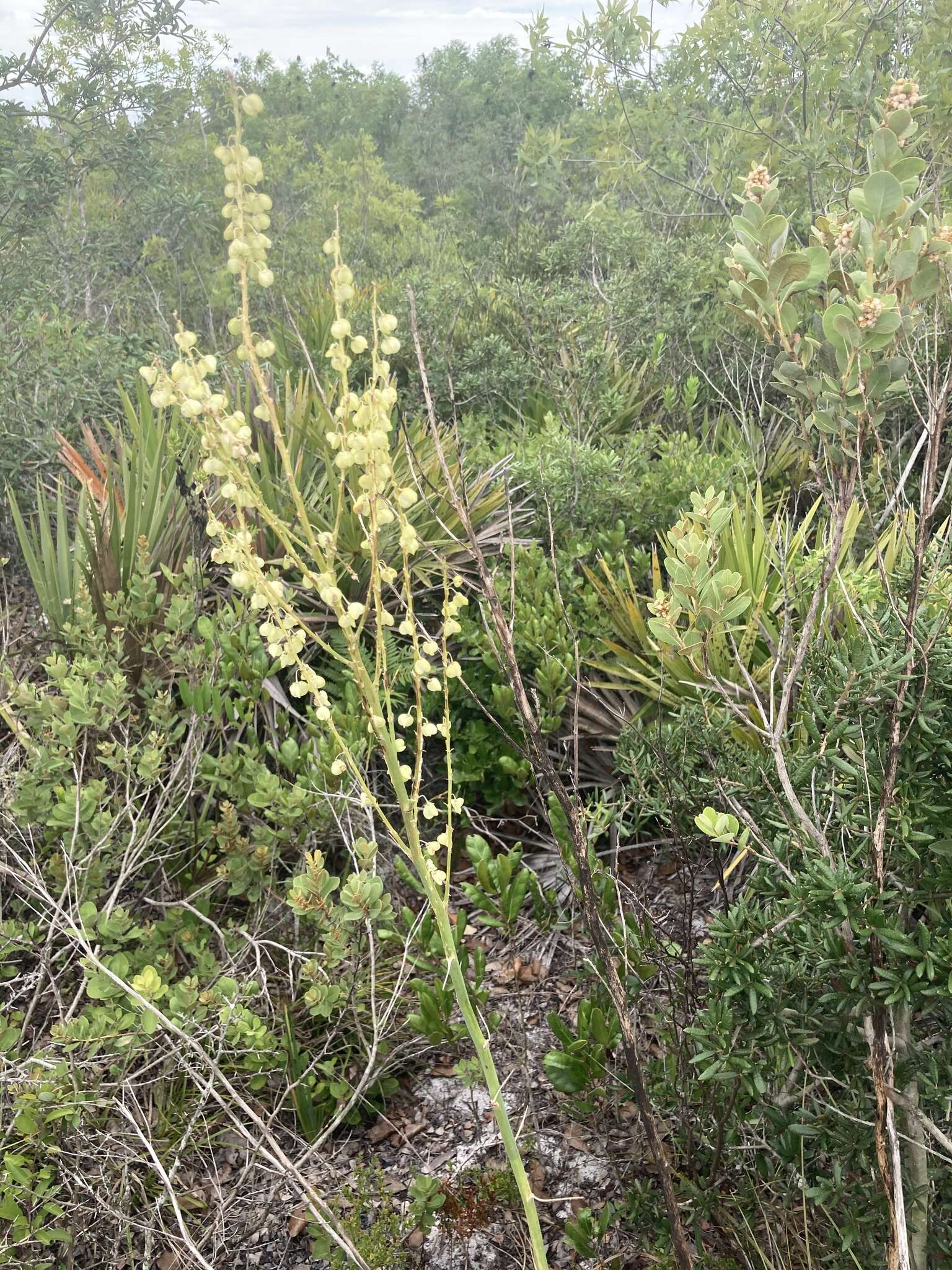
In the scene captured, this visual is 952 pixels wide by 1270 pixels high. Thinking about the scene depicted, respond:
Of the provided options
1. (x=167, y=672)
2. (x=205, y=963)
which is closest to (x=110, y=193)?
(x=167, y=672)

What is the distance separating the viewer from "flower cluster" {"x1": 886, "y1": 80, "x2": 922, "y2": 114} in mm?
1602

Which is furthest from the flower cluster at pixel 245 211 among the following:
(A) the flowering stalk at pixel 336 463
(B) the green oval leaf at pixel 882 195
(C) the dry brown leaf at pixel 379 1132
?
(C) the dry brown leaf at pixel 379 1132

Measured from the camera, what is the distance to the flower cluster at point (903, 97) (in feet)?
5.25

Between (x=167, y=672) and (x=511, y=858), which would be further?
(x=167, y=672)

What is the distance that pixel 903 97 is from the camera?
1.62 metres

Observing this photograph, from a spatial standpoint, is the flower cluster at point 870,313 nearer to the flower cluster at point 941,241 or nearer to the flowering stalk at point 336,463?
the flower cluster at point 941,241

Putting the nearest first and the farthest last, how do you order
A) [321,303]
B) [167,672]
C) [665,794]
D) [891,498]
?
[891,498] < [665,794] < [167,672] < [321,303]

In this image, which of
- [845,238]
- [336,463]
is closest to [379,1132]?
[336,463]

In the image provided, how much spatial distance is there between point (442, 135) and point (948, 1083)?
29702 millimetres

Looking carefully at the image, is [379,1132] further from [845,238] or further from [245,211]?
[845,238]

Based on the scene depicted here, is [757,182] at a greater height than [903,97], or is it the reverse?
[903,97]

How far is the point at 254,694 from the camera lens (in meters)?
2.81

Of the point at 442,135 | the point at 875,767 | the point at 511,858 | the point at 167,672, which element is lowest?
the point at 511,858

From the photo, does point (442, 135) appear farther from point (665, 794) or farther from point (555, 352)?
point (665, 794)
